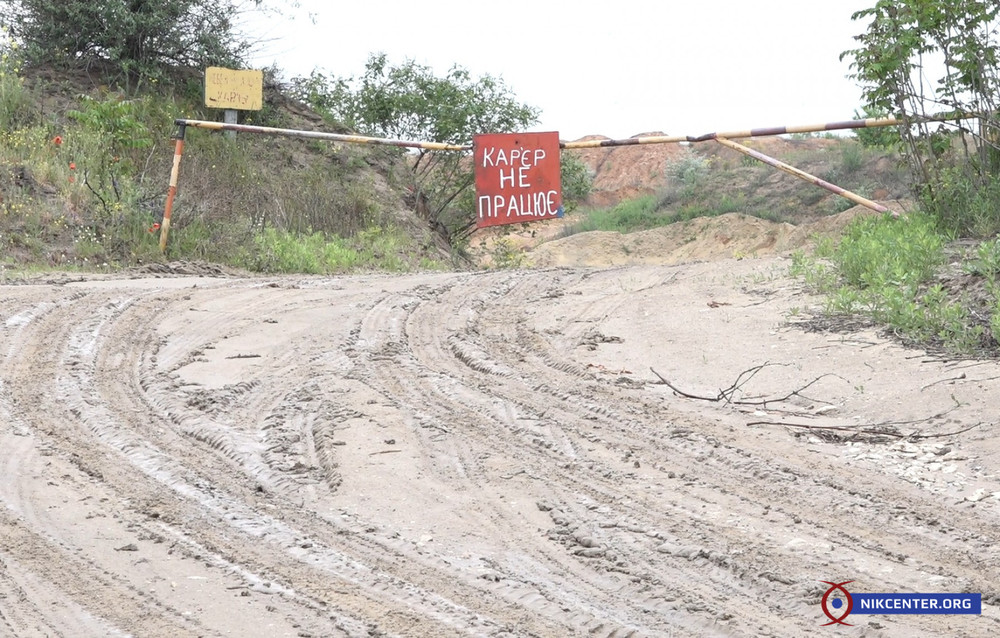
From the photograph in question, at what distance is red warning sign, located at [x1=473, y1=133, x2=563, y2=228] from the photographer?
38.7 ft

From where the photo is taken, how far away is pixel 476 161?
1169 centimetres

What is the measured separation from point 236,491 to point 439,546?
107 cm

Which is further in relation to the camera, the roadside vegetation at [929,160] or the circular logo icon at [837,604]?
the roadside vegetation at [929,160]

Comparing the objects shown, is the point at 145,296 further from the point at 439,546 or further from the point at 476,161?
the point at 439,546

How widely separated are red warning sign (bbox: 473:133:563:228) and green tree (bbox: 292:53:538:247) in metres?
6.86

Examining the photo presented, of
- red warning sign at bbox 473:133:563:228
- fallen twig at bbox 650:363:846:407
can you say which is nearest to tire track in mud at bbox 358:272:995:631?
fallen twig at bbox 650:363:846:407

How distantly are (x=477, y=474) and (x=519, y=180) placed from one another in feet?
24.1

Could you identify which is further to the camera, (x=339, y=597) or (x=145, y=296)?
(x=145, y=296)

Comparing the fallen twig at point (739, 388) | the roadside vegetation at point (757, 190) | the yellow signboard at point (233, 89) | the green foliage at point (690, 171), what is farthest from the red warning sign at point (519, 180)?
the green foliage at point (690, 171)

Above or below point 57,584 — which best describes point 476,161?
above

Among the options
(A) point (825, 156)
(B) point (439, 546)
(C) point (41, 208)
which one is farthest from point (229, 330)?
(A) point (825, 156)

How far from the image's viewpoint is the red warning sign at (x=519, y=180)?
1178 centimetres

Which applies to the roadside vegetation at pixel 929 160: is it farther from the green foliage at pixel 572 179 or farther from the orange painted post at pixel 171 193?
the green foliage at pixel 572 179
